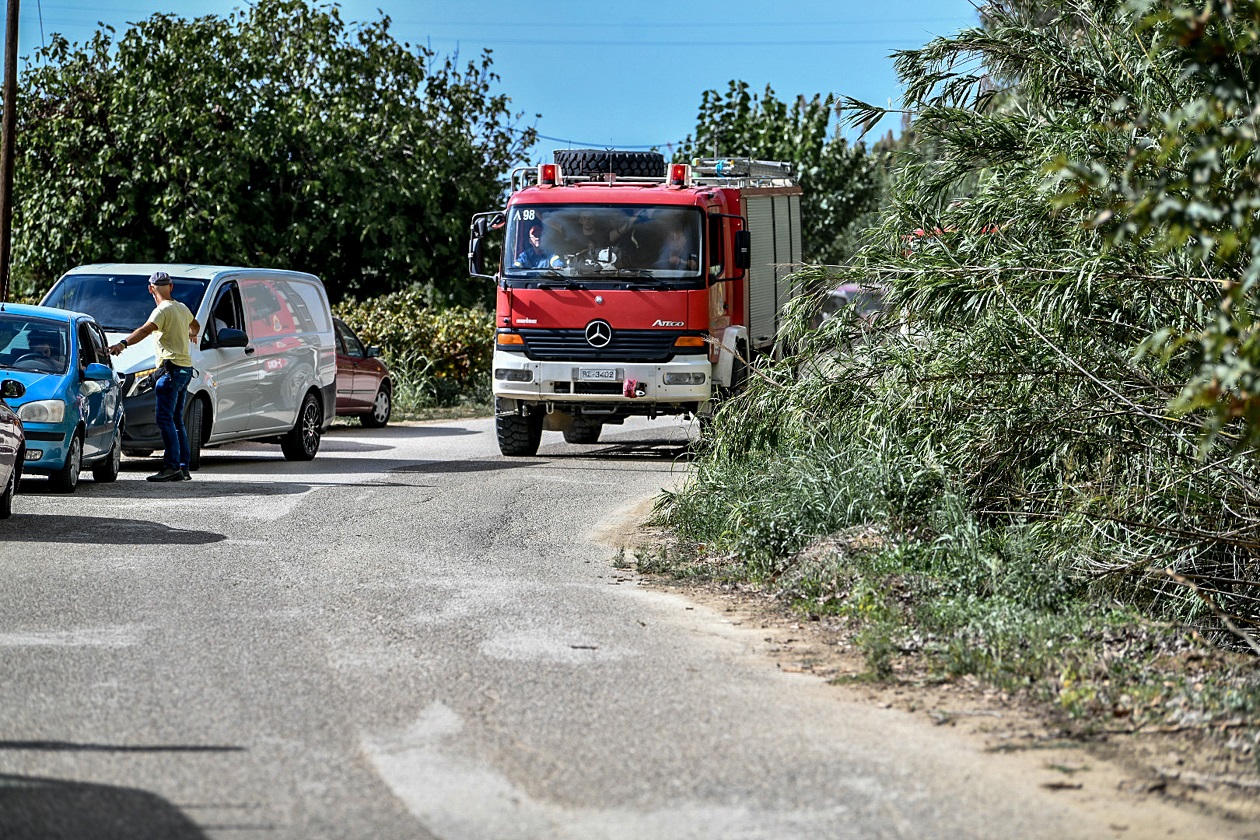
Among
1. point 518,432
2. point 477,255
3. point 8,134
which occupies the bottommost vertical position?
point 518,432

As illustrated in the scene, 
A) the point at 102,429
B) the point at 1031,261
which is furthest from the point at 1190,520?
the point at 102,429

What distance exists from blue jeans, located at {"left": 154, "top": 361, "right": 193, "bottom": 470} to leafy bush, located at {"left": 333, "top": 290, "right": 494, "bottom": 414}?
1296 cm

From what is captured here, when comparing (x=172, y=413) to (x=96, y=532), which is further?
(x=172, y=413)

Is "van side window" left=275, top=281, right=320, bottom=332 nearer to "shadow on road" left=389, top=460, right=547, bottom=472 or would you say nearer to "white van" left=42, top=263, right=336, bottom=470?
"white van" left=42, top=263, right=336, bottom=470

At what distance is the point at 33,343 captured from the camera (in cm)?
1373

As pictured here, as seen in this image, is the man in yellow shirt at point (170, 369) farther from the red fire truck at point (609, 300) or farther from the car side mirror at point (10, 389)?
the red fire truck at point (609, 300)

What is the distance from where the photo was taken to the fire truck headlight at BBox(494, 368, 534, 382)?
17547mm

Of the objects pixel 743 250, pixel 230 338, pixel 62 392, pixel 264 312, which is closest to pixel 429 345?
pixel 264 312

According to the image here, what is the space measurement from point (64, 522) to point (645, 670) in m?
5.84

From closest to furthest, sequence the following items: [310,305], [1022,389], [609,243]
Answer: [1022,389], [609,243], [310,305]

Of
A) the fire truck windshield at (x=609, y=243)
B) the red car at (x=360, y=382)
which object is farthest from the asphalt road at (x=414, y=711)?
the red car at (x=360, y=382)

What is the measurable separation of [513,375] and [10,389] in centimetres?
657

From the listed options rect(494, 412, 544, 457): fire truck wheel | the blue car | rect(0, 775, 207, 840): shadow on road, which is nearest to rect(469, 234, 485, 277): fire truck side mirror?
rect(494, 412, 544, 457): fire truck wheel

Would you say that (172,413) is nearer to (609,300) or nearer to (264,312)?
(264,312)
